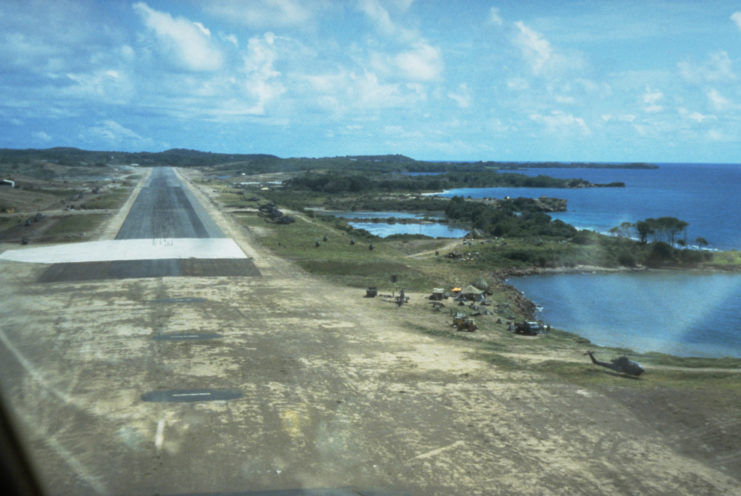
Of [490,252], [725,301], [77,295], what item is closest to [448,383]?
[77,295]

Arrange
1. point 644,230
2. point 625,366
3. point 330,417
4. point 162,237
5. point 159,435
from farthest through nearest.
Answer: point 644,230
point 162,237
point 625,366
point 330,417
point 159,435

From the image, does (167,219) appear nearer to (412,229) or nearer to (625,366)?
(412,229)

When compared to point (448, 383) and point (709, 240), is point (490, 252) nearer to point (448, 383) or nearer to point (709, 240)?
point (448, 383)

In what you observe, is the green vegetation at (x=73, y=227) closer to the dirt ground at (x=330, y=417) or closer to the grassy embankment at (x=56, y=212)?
the grassy embankment at (x=56, y=212)

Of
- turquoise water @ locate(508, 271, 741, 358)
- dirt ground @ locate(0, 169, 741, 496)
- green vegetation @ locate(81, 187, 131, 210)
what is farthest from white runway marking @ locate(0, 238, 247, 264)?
green vegetation @ locate(81, 187, 131, 210)

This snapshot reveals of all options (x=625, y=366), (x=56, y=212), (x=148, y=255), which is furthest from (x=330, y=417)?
(x=56, y=212)

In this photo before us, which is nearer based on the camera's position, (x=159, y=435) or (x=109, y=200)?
(x=159, y=435)
